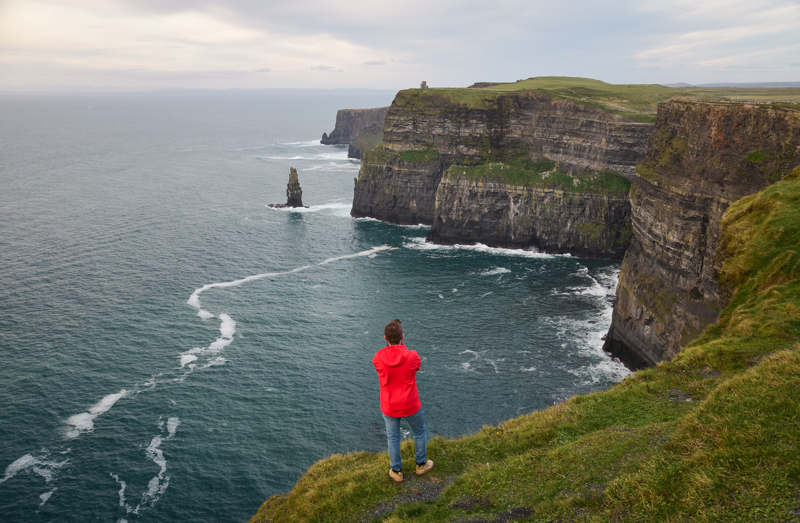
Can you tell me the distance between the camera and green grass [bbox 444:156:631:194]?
8656 cm

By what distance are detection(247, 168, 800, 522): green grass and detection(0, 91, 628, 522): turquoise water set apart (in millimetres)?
21184

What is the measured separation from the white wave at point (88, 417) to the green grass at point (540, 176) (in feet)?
221

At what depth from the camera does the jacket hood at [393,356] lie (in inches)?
560

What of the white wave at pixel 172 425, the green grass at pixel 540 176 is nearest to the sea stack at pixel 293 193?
the green grass at pixel 540 176

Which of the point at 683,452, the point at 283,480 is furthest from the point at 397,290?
the point at 683,452

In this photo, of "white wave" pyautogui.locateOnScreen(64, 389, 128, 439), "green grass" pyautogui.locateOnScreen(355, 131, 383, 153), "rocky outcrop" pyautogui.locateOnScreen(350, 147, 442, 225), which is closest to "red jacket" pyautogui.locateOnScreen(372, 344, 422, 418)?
"white wave" pyautogui.locateOnScreen(64, 389, 128, 439)

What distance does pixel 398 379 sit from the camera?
1445cm

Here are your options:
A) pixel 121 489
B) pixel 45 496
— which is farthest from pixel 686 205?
pixel 45 496

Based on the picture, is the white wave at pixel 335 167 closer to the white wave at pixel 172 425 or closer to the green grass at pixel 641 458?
the white wave at pixel 172 425

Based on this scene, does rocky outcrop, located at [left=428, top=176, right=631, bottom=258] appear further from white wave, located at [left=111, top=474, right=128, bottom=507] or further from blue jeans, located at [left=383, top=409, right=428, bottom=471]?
blue jeans, located at [left=383, top=409, right=428, bottom=471]

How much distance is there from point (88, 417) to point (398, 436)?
122ft

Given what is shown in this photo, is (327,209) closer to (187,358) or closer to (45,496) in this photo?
(187,358)

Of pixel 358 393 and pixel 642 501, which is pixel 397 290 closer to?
pixel 358 393

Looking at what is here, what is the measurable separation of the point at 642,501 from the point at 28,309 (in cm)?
6653
